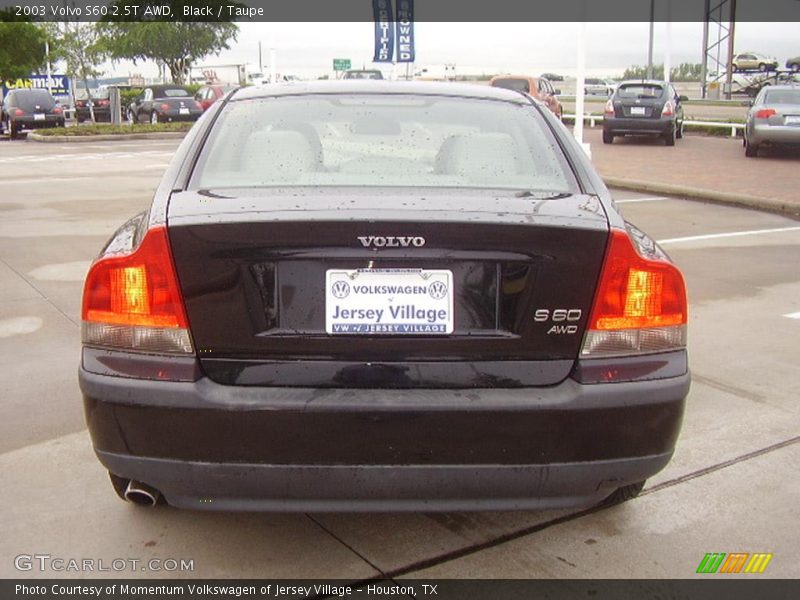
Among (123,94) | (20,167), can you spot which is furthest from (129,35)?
(20,167)

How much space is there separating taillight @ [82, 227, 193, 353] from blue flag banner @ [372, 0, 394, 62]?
75.4 ft

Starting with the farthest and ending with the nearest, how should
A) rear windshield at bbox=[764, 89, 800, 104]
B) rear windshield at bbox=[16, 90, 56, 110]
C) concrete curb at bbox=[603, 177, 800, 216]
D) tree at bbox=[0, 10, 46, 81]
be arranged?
1. tree at bbox=[0, 10, 46, 81]
2. rear windshield at bbox=[16, 90, 56, 110]
3. rear windshield at bbox=[764, 89, 800, 104]
4. concrete curb at bbox=[603, 177, 800, 216]

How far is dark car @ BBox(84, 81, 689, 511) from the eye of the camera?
251 cm

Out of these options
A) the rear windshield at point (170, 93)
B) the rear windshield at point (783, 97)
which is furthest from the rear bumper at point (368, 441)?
the rear windshield at point (170, 93)

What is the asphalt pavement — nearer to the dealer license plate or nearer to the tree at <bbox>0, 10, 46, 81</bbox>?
the dealer license plate

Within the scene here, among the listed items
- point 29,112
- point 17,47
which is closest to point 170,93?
point 29,112

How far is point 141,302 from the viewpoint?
262cm

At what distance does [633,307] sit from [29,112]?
2903cm

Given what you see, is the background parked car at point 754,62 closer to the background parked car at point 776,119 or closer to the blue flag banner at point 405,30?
the blue flag banner at point 405,30

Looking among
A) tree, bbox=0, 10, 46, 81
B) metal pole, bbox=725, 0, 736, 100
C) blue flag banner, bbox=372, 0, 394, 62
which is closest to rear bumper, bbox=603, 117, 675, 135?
blue flag banner, bbox=372, 0, 394, 62

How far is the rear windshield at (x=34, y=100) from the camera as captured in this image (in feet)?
92.9

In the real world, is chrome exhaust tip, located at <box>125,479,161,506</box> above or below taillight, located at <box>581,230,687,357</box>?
below

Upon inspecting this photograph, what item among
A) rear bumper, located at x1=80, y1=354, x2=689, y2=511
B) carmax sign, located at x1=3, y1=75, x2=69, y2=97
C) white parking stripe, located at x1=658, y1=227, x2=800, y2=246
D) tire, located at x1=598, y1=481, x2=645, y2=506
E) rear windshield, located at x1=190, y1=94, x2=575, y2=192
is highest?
carmax sign, located at x1=3, y1=75, x2=69, y2=97

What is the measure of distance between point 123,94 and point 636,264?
42.7 metres
